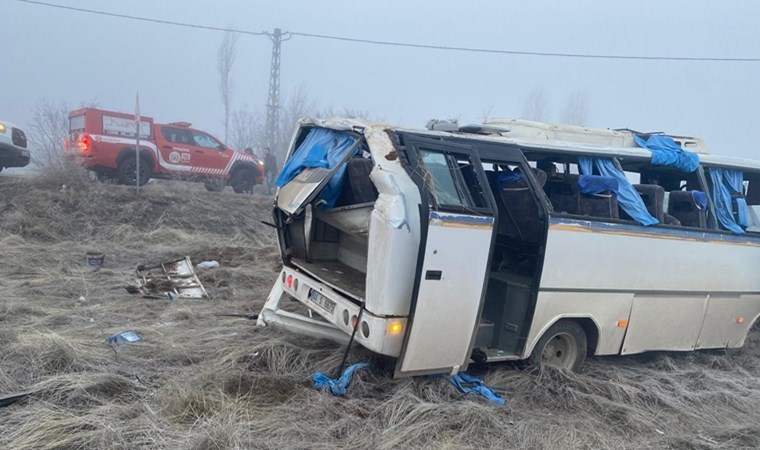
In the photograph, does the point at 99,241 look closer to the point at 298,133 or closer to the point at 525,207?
the point at 298,133

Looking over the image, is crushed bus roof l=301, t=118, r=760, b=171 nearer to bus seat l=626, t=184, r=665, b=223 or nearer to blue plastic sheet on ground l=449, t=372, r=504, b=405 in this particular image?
bus seat l=626, t=184, r=665, b=223

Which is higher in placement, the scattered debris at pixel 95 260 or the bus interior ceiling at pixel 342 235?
the bus interior ceiling at pixel 342 235

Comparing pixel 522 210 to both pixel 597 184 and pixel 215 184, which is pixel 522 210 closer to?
pixel 597 184

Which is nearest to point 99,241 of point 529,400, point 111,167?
point 111,167

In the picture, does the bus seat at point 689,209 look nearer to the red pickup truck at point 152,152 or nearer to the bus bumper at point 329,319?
the bus bumper at point 329,319

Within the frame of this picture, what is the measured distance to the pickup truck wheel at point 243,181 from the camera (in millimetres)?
17984

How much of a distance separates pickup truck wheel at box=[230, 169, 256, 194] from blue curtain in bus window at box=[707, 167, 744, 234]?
45.4 feet

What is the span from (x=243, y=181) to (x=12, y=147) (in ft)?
21.4

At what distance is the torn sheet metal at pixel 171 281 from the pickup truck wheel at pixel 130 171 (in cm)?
736

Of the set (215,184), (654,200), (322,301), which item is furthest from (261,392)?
(215,184)

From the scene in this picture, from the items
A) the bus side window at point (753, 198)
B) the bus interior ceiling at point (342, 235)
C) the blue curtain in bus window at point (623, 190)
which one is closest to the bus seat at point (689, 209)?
the blue curtain in bus window at point (623, 190)

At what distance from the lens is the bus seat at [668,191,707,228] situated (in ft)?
20.5

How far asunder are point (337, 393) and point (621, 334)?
2.98 m

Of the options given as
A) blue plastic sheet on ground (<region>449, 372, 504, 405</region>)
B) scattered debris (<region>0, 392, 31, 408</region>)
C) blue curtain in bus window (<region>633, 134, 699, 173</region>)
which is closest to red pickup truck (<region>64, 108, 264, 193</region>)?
scattered debris (<region>0, 392, 31, 408</region>)
